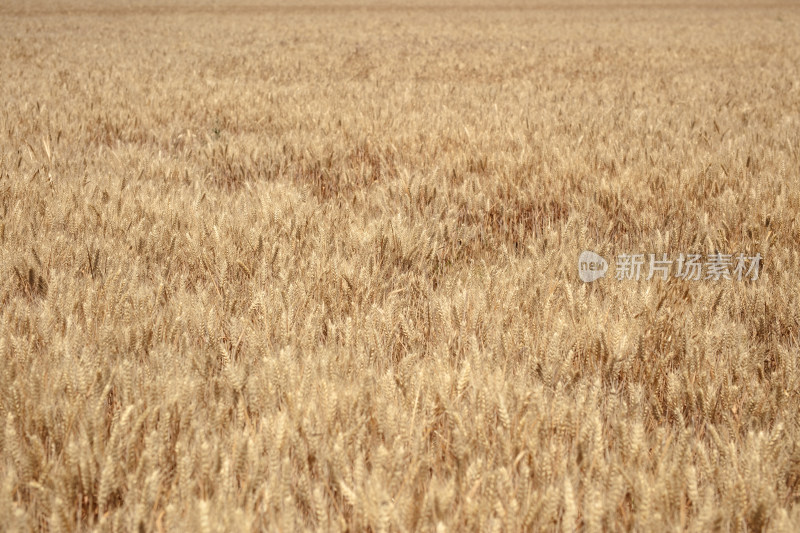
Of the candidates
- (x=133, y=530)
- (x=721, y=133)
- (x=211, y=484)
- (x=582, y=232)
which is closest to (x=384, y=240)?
(x=582, y=232)

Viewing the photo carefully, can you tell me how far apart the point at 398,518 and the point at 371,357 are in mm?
693

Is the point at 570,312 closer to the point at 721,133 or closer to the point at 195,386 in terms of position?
the point at 195,386

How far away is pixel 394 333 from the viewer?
6.36 ft
